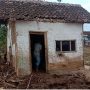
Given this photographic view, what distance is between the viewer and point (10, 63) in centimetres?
1741

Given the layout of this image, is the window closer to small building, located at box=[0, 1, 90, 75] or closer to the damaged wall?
small building, located at box=[0, 1, 90, 75]

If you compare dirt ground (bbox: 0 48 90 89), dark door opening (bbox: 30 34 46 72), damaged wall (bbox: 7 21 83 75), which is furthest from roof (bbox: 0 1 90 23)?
dirt ground (bbox: 0 48 90 89)

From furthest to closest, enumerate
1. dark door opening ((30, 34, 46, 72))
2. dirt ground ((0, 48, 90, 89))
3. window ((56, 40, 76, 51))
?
dark door opening ((30, 34, 46, 72)) < window ((56, 40, 76, 51)) < dirt ground ((0, 48, 90, 89))

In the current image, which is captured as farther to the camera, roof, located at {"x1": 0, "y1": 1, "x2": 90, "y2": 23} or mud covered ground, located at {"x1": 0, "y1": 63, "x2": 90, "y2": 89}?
roof, located at {"x1": 0, "y1": 1, "x2": 90, "y2": 23}

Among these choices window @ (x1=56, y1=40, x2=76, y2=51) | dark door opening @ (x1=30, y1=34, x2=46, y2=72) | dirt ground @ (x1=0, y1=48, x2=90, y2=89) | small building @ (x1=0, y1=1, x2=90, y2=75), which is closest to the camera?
dirt ground @ (x1=0, y1=48, x2=90, y2=89)

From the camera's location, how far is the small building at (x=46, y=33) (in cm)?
1522

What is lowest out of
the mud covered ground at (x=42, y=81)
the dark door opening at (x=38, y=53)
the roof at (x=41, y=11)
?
the mud covered ground at (x=42, y=81)

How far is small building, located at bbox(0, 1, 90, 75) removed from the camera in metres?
15.2

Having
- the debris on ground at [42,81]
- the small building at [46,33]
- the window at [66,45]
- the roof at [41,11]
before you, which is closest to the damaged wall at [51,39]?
the small building at [46,33]

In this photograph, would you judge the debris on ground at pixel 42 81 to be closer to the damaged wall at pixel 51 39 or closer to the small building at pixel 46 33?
the small building at pixel 46 33

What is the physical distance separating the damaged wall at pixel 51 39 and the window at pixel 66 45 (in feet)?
0.80

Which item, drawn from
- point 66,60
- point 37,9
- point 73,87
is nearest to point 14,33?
point 37,9

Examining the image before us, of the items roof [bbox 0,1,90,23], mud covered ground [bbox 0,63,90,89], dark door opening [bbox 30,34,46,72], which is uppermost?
roof [bbox 0,1,90,23]

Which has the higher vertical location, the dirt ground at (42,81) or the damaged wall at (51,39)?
the damaged wall at (51,39)
